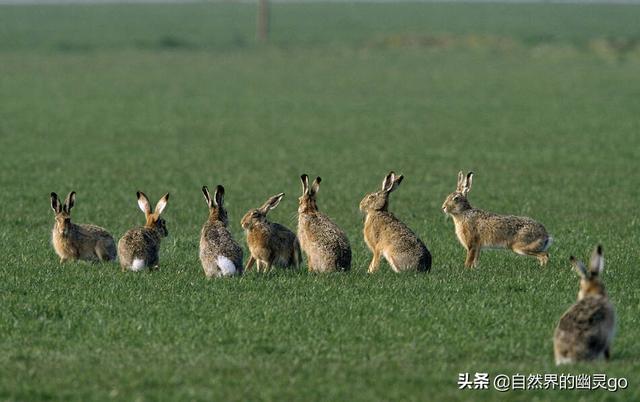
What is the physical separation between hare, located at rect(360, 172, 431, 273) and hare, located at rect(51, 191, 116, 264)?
2.90 metres

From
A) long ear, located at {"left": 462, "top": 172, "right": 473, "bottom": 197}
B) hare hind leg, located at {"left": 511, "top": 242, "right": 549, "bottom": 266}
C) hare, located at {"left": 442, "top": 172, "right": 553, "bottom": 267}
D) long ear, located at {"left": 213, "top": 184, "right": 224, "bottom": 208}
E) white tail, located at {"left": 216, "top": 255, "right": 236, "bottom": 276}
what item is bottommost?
white tail, located at {"left": 216, "top": 255, "right": 236, "bottom": 276}

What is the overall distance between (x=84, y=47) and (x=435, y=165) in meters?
57.3

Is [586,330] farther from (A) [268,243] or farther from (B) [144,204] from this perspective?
(B) [144,204]

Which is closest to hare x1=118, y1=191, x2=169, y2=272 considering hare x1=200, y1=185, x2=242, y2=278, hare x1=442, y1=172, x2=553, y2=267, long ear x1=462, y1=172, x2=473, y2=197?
hare x1=200, y1=185, x2=242, y2=278

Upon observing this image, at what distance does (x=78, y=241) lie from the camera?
1456 centimetres

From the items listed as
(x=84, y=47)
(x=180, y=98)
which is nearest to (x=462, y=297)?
(x=180, y=98)

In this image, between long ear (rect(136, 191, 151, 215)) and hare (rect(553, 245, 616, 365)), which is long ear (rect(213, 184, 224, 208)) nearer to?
long ear (rect(136, 191, 151, 215))

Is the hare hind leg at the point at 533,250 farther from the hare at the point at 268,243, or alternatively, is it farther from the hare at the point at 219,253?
the hare at the point at 219,253

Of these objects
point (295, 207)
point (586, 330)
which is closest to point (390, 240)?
point (586, 330)

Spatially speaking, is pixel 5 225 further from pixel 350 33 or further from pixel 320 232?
pixel 350 33

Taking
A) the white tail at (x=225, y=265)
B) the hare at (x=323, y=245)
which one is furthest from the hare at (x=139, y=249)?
the hare at (x=323, y=245)

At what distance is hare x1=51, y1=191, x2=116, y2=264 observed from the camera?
14.5 metres

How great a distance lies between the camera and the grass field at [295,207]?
10102 millimetres

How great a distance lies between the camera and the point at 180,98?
4666 centimetres
